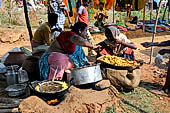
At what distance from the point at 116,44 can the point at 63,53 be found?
1244 mm

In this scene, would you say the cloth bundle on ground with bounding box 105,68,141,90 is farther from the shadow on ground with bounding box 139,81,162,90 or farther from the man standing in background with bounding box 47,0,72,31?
the man standing in background with bounding box 47,0,72,31

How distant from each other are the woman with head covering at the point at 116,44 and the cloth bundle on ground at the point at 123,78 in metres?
0.74

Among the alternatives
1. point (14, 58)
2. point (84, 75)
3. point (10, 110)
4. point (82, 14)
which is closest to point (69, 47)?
point (84, 75)

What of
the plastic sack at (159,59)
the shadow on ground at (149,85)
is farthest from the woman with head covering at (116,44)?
the plastic sack at (159,59)

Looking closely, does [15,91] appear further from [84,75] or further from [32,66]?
[84,75]

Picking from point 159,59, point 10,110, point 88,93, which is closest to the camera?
point 10,110

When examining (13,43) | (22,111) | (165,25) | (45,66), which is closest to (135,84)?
(45,66)

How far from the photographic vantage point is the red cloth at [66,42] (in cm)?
327

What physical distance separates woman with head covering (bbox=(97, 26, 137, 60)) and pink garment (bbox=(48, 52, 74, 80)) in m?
1.05

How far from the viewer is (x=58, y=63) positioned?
3.30m

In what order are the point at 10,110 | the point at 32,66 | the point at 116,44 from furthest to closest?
1. the point at 116,44
2. the point at 32,66
3. the point at 10,110

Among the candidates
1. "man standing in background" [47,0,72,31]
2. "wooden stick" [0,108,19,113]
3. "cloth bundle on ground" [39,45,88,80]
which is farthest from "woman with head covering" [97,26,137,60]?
"man standing in background" [47,0,72,31]

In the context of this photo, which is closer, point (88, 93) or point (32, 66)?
point (88, 93)

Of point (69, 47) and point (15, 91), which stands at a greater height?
point (69, 47)
